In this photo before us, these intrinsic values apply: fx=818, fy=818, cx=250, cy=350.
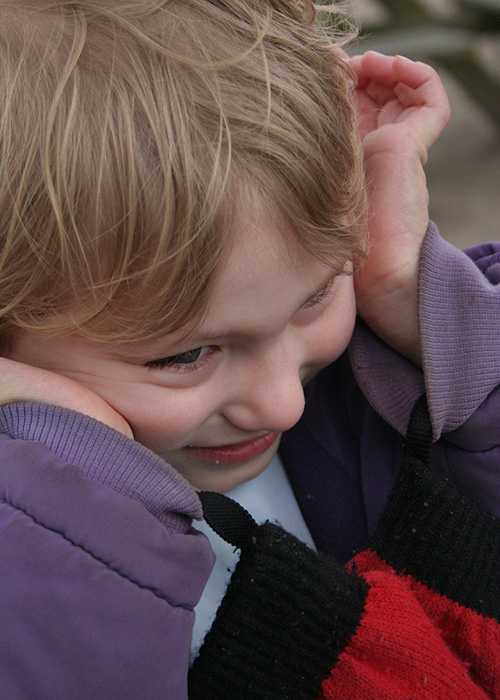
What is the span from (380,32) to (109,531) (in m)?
3.14

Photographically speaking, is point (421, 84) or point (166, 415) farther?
point (421, 84)

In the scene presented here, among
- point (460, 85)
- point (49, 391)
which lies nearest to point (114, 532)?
point (49, 391)

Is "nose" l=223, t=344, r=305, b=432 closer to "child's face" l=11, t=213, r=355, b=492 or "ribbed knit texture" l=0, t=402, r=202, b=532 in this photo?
"child's face" l=11, t=213, r=355, b=492

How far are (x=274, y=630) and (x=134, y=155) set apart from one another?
490mm

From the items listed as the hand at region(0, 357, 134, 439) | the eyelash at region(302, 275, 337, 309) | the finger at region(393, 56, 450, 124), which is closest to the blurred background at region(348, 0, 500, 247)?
the finger at region(393, 56, 450, 124)

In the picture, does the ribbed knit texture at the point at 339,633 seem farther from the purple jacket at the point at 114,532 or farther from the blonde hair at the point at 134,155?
the blonde hair at the point at 134,155

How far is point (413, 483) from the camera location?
96cm

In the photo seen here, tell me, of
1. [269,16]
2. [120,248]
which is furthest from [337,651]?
[269,16]

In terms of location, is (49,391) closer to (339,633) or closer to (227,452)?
(227,452)

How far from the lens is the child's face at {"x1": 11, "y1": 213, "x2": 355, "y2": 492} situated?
0.78 meters

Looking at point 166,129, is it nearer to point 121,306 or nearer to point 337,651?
point 121,306

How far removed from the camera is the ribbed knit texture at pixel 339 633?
2.71 ft

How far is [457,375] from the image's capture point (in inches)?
39.0

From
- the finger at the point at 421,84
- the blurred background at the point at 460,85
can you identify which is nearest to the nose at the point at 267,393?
the finger at the point at 421,84
